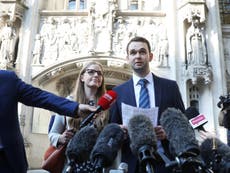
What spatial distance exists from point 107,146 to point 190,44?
7321 mm

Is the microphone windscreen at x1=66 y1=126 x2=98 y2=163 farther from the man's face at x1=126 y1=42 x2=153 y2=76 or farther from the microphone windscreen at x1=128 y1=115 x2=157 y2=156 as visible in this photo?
the man's face at x1=126 y1=42 x2=153 y2=76

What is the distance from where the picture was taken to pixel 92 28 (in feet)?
28.1

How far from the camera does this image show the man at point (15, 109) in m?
1.61

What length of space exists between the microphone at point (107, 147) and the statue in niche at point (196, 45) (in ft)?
22.3

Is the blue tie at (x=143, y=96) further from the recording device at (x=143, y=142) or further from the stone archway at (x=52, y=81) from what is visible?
the stone archway at (x=52, y=81)

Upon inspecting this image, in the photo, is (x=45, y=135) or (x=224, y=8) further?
(x=224, y=8)

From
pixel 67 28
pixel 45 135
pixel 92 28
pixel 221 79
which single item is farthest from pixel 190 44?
pixel 45 135

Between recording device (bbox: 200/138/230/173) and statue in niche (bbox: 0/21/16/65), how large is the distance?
7459 millimetres

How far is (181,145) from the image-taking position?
1329 millimetres

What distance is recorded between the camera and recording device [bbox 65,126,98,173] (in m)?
1.59

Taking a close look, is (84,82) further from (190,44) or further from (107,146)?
(190,44)

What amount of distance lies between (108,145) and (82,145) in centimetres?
19

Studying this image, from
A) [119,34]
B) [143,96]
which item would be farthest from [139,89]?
[119,34]

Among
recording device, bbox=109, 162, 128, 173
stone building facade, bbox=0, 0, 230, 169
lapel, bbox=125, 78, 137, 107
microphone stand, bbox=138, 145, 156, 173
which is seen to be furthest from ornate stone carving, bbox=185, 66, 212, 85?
microphone stand, bbox=138, 145, 156, 173
